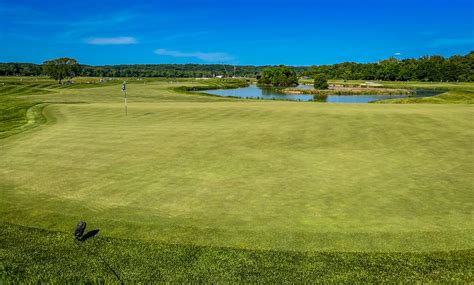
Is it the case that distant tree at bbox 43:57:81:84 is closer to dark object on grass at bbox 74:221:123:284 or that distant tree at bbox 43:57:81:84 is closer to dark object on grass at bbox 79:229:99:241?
dark object on grass at bbox 79:229:99:241

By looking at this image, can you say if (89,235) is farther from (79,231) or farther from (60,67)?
(60,67)

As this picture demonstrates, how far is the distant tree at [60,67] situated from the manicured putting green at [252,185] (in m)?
142

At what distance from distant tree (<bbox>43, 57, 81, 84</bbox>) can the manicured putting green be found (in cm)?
14210

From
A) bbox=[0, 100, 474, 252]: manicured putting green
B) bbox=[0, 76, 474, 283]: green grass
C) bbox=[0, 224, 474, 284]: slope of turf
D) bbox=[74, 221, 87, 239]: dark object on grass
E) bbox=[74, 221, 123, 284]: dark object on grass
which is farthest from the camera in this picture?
bbox=[0, 100, 474, 252]: manicured putting green

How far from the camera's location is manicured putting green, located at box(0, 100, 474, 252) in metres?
11.4

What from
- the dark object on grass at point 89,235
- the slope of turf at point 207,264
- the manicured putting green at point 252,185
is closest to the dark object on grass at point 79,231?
the dark object on grass at point 89,235

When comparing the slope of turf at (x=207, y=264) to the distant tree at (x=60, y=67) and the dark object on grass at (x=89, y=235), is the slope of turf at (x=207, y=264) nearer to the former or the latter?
the dark object on grass at (x=89, y=235)

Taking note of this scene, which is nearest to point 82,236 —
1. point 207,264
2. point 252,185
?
point 207,264

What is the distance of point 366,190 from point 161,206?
7.49 metres

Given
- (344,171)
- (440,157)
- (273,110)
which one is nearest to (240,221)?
(344,171)

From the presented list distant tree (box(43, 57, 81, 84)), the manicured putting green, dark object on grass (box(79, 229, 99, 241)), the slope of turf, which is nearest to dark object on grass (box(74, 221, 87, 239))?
dark object on grass (box(79, 229, 99, 241))

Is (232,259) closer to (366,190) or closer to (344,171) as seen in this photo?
(366,190)

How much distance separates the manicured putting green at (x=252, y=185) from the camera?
11.4 meters

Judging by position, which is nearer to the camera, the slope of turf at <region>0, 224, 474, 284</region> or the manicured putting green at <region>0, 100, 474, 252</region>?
the slope of turf at <region>0, 224, 474, 284</region>
